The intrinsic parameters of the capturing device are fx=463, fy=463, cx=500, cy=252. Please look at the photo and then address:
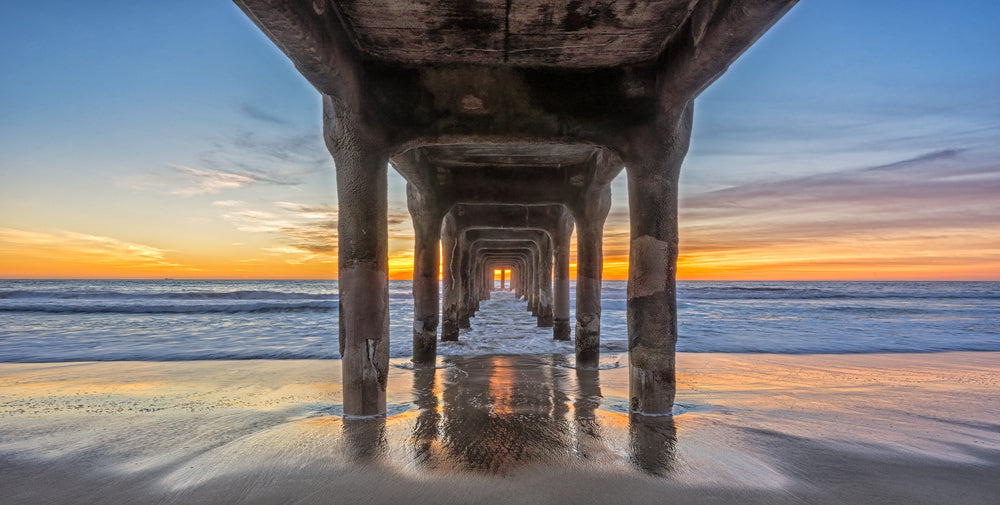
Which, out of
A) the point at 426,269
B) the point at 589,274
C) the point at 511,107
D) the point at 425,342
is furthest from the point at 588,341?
the point at 511,107

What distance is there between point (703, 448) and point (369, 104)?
425 centimetres

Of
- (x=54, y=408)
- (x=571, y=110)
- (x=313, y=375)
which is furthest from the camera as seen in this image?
(x=313, y=375)

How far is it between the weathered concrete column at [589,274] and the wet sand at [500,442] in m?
1.14

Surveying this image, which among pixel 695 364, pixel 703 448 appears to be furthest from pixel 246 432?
pixel 695 364

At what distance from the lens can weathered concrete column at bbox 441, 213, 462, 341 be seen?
11.6 metres

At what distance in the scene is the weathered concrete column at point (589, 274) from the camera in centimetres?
816

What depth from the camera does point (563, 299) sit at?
11406 millimetres

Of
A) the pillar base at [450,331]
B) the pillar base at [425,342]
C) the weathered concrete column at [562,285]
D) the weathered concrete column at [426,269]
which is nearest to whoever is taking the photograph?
the pillar base at [425,342]

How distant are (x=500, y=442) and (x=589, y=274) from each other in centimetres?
503

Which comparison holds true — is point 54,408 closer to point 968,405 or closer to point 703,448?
point 703,448

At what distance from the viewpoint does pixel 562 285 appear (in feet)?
37.1

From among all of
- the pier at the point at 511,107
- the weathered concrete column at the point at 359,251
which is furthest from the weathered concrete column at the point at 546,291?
the weathered concrete column at the point at 359,251

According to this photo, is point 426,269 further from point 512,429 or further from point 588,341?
point 512,429

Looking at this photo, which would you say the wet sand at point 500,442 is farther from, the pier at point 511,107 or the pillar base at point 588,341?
the pillar base at point 588,341
